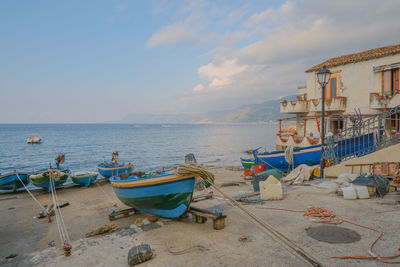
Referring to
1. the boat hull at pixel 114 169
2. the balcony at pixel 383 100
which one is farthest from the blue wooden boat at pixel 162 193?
the balcony at pixel 383 100

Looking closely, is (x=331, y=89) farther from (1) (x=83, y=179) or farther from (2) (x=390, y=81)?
(1) (x=83, y=179)

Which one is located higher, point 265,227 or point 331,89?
point 331,89

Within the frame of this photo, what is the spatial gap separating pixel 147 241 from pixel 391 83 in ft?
71.8

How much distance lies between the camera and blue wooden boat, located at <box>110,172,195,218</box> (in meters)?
7.29

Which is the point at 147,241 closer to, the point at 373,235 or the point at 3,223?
the point at 373,235

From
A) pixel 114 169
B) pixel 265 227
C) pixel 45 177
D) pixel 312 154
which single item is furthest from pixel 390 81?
pixel 45 177

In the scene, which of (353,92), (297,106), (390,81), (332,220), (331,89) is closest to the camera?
(332,220)

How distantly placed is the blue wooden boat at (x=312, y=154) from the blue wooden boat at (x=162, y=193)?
9.26m

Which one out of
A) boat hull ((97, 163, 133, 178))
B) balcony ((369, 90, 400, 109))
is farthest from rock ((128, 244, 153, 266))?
balcony ((369, 90, 400, 109))

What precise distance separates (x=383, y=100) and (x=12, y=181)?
28.3m

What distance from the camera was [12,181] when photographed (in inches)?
731

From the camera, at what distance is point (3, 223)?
1119 centimetres

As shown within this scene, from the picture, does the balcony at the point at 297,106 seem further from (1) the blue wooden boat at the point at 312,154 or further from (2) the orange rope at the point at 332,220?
(2) the orange rope at the point at 332,220

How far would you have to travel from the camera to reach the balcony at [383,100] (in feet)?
59.5
